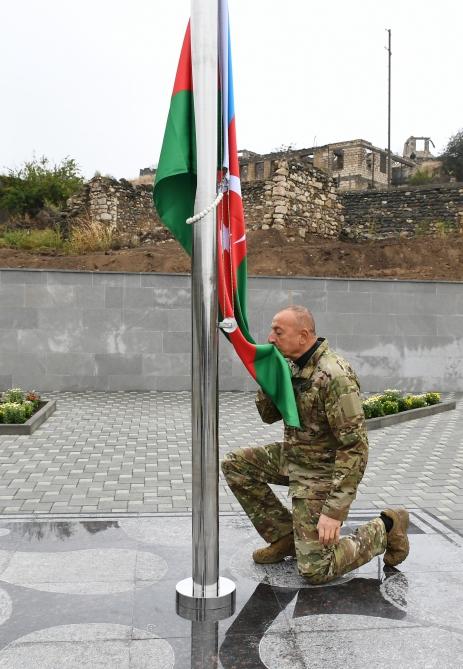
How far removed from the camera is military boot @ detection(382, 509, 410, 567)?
3906 millimetres

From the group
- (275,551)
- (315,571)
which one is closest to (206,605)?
(315,571)

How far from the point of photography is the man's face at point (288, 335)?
11.8 feet

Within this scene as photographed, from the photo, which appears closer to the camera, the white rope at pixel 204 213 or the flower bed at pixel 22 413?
the white rope at pixel 204 213

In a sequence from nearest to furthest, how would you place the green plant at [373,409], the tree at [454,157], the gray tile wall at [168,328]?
the green plant at [373,409] < the gray tile wall at [168,328] < the tree at [454,157]

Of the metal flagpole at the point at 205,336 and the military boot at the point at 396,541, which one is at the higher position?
the metal flagpole at the point at 205,336

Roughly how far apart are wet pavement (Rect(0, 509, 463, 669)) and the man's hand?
1.21 feet

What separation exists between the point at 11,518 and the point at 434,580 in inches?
121

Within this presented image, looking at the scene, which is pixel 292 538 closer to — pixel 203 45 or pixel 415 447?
pixel 203 45

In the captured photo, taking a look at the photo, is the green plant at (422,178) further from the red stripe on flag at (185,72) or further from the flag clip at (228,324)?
the flag clip at (228,324)

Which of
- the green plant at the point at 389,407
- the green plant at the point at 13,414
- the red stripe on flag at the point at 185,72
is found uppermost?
the red stripe on flag at the point at 185,72

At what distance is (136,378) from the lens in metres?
13.1

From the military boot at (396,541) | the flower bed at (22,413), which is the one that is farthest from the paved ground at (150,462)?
the military boot at (396,541)

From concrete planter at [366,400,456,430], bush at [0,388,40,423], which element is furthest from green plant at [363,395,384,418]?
bush at [0,388,40,423]

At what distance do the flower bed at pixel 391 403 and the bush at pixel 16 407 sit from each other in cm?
473
